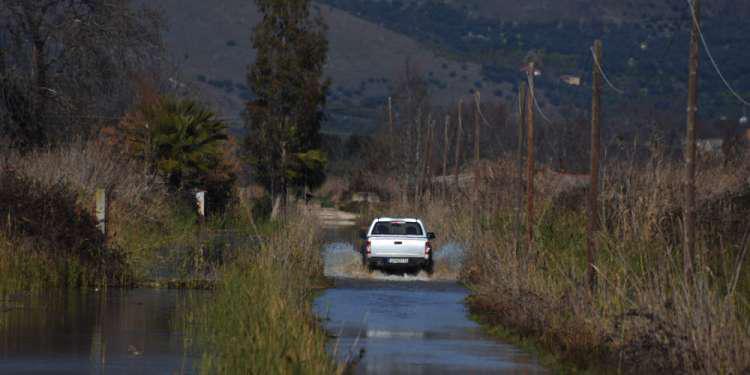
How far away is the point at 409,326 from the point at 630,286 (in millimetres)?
3763

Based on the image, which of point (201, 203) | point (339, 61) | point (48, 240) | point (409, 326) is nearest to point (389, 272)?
point (48, 240)

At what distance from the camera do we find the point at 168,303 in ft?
95.7

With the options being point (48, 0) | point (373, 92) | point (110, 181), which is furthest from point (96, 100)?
point (373, 92)

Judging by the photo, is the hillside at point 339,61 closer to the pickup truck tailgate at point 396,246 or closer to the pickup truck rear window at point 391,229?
the pickup truck rear window at point 391,229

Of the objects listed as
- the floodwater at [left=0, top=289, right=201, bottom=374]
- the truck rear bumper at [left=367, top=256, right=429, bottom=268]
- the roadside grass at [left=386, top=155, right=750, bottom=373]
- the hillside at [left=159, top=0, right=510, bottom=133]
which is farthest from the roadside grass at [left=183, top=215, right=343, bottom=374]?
the hillside at [left=159, top=0, right=510, bottom=133]

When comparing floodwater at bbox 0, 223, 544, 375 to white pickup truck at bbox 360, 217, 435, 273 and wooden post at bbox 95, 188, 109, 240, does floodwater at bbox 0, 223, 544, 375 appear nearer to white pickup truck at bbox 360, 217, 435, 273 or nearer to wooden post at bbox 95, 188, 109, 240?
wooden post at bbox 95, 188, 109, 240

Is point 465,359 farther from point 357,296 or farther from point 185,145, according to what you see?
point 185,145

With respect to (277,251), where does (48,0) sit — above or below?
above

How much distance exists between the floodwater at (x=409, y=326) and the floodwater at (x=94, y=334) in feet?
8.13

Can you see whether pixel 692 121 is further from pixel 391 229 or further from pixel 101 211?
pixel 391 229

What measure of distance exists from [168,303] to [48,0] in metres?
23.7

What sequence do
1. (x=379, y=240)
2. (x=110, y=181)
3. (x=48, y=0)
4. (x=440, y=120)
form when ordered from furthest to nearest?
1. (x=440, y=120)
2. (x=48, y=0)
3. (x=110, y=181)
4. (x=379, y=240)

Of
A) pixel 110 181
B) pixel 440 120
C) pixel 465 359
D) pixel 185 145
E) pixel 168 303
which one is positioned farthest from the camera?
pixel 440 120

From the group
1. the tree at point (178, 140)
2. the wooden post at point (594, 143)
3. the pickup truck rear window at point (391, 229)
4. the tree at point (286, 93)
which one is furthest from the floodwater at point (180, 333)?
the tree at point (286, 93)
